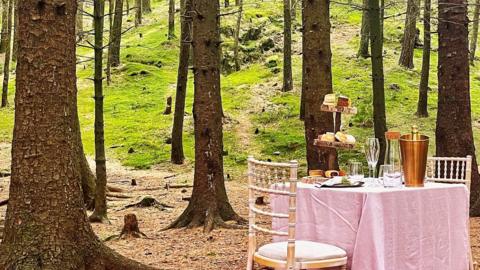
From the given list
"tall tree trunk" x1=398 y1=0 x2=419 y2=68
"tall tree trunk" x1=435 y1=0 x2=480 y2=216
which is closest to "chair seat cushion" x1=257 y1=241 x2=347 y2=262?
"tall tree trunk" x1=435 y1=0 x2=480 y2=216

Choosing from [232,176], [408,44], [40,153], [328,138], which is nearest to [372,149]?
[328,138]

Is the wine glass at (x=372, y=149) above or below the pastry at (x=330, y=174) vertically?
above

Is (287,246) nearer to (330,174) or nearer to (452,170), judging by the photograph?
(330,174)

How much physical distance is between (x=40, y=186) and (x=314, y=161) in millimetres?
4236

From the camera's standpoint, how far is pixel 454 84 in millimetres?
7430

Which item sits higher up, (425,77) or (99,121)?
(425,77)

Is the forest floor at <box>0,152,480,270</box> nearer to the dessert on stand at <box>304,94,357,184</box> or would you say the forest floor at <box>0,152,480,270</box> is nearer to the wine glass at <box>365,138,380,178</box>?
the dessert on stand at <box>304,94,357,184</box>

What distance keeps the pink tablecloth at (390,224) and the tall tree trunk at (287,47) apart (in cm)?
1628

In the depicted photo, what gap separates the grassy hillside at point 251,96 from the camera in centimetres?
1736

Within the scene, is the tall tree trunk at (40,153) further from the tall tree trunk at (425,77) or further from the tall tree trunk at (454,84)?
the tall tree trunk at (425,77)

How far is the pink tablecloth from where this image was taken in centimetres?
377

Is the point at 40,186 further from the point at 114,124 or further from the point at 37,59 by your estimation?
the point at 114,124

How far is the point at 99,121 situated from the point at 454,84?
4.92 metres

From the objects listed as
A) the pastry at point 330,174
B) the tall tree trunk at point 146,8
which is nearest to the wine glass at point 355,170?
the pastry at point 330,174
